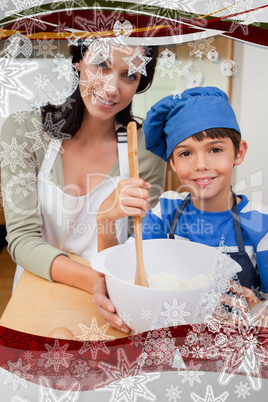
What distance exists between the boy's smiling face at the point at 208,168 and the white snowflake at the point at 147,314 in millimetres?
148

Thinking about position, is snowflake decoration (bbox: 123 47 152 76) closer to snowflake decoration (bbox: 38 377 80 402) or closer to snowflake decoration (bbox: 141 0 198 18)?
snowflake decoration (bbox: 141 0 198 18)

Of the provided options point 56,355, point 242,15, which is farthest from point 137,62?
point 56,355

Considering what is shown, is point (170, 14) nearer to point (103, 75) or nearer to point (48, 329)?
point (103, 75)

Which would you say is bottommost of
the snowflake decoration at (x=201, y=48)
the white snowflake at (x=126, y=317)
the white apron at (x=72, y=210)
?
the white snowflake at (x=126, y=317)

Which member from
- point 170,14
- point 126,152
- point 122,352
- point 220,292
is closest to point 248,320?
point 220,292

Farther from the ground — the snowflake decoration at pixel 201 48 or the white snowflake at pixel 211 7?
the white snowflake at pixel 211 7

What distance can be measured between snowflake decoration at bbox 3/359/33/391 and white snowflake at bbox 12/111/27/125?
1.04ft

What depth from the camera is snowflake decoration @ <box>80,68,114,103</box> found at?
0.47m

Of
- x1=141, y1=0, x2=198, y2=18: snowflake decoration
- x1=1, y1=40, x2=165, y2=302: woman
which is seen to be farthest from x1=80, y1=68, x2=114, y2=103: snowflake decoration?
x1=141, y1=0, x2=198, y2=18: snowflake decoration

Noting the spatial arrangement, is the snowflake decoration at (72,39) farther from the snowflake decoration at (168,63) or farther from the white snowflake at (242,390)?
the white snowflake at (242,390)

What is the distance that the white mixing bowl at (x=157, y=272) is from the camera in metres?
0.42

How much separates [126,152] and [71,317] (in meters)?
0.23

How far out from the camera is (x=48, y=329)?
1.54ft

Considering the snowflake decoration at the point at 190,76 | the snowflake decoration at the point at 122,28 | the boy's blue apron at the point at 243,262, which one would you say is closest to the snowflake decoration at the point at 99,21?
the snowflake decoration at the point at 122,28
